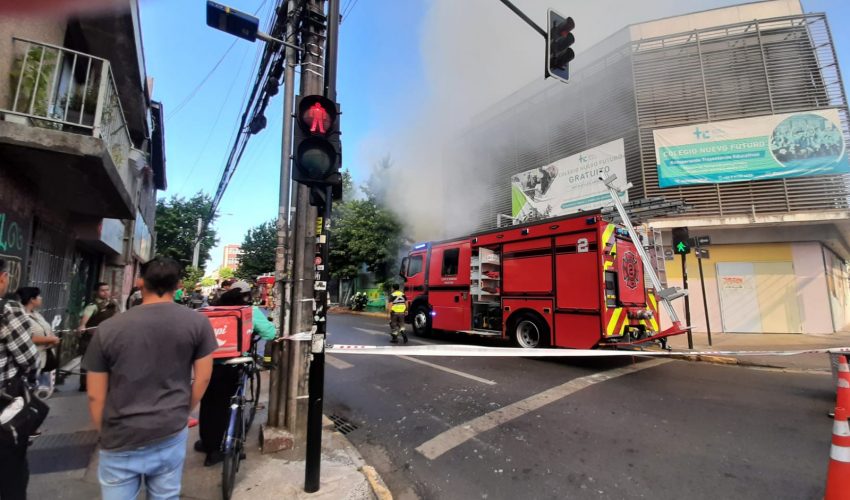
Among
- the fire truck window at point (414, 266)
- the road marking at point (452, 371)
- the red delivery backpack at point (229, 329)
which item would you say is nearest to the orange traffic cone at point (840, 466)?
the road marking at point (452, 371)

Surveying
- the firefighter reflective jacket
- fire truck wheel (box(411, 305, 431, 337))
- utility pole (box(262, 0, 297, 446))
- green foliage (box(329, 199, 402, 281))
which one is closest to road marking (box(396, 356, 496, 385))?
the firefighter reflective jacket

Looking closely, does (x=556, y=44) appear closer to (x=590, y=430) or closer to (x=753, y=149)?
(x=590, y=430)

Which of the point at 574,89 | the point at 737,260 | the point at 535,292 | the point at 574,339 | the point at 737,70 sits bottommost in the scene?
the point at 574,339

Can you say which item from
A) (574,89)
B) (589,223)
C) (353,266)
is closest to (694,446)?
(589,223)

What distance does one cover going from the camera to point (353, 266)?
20.7 m

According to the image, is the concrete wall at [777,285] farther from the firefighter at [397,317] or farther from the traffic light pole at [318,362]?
the traffic light pole at [318,362]

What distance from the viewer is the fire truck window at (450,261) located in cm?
909

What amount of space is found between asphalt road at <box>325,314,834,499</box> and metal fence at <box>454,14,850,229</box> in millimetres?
6492

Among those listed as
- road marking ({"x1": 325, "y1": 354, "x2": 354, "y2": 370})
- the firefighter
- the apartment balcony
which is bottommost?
road marking ({"x1": 325, "y1": 354, "x2": 354, "y2": 370})

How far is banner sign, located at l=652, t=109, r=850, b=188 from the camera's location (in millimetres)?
9828

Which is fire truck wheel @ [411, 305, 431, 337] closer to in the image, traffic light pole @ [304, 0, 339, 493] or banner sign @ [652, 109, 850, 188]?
traffic light pole @ [304, 0, 339, 493]

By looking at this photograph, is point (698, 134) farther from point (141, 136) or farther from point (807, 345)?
point (141, 136)

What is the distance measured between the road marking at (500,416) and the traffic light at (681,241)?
4.07 m

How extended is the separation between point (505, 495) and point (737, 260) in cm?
1171
